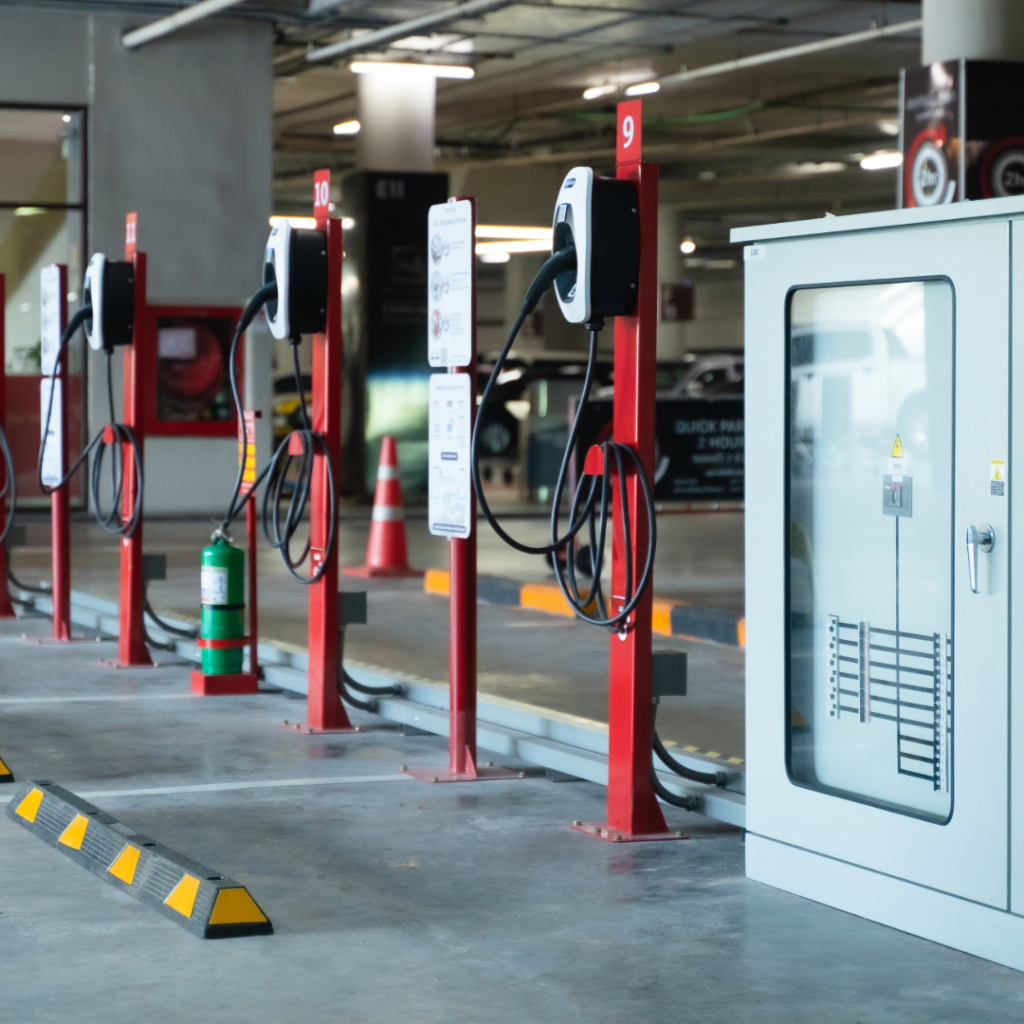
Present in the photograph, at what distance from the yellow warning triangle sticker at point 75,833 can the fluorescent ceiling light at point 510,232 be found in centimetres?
2528

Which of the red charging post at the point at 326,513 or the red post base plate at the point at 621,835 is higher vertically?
the red charging post at the point at 326,513

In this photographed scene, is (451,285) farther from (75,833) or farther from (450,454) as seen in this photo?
(75,833)

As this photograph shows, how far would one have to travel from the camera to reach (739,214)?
38719mm

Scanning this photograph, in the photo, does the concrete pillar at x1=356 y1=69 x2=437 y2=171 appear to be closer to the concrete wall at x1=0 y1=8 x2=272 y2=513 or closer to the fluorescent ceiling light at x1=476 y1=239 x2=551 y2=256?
the concrete wall at x1=0 y1=8 x2=272 y2=513

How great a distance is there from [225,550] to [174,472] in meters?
11.1

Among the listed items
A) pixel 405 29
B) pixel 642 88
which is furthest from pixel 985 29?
pixel 642 88

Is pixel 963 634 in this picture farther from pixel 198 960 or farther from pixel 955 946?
pixel 198 960

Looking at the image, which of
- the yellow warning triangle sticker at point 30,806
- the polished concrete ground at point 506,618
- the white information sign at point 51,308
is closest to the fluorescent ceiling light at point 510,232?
the polished concrete ground at point 506,618

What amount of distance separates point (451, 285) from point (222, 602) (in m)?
2.27

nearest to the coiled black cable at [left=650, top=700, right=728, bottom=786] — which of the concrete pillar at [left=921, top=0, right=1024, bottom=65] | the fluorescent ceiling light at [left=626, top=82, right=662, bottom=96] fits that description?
the concrete pillar at [left=921, top=0, right=1024, bottom=65]

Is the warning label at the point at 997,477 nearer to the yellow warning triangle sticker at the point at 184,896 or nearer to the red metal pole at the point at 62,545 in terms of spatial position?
the yellow warning triangle sticker at the point at 184,896

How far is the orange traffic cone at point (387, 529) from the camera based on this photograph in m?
12.7

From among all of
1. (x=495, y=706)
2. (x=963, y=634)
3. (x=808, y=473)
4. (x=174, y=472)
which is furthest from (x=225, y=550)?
(x=174, y=472)

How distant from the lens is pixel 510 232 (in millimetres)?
30922
